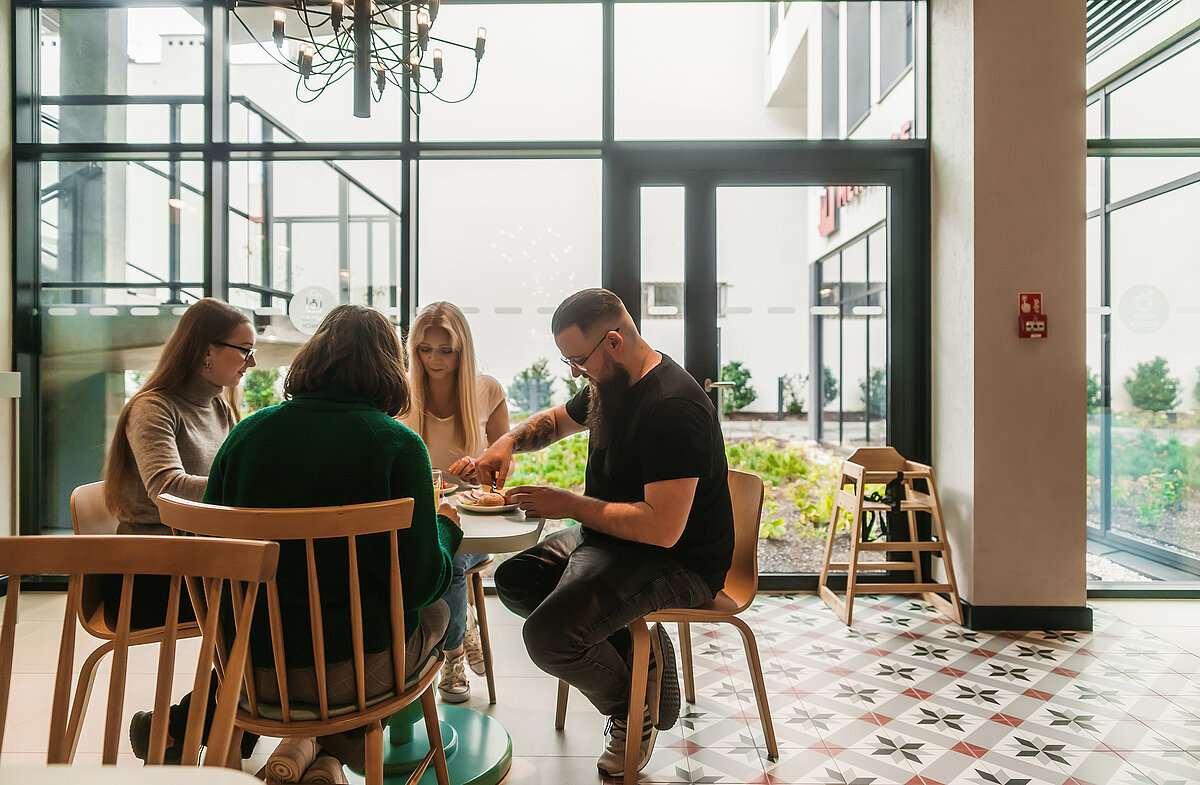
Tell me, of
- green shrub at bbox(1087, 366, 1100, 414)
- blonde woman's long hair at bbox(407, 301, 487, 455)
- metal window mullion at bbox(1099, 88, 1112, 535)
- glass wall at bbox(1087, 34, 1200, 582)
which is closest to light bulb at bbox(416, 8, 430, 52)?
blonde woman's long hair at bbox(407, 301, 487, 455)

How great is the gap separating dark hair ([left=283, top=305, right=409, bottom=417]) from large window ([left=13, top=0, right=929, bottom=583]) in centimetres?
221

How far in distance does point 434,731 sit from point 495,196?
9.36ft

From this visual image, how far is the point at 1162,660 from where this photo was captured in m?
2.80

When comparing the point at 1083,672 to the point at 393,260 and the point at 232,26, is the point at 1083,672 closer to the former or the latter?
the point at 393,260

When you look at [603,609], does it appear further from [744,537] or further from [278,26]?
[278,26]

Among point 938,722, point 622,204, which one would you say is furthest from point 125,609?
point 622,204

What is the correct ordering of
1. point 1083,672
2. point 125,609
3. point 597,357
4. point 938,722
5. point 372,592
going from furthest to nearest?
point 1083,672 < point 938,722 < point 597,357 < point 372,592 < point 125,609

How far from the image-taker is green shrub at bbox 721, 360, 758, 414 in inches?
148

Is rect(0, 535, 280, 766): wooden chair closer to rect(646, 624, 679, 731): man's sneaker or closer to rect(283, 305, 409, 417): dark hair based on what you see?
rect(283, 305, 409, 417): dark hair

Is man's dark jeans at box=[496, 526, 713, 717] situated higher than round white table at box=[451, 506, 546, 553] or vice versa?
round white table at box=[451, 506, 546, 553]

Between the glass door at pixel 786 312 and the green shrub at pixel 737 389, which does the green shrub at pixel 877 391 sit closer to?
the glass door at pixel 786 312

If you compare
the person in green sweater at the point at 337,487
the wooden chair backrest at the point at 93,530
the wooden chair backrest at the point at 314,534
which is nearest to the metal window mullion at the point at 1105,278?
the person in green sweater at the point at 337,487

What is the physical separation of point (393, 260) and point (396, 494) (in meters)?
2.60

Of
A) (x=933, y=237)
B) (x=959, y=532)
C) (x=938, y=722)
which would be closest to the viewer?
(x=938, y=722)
